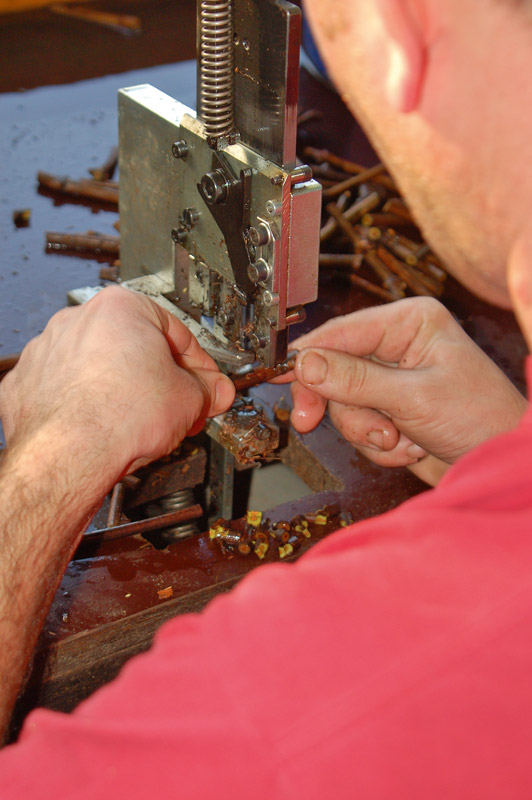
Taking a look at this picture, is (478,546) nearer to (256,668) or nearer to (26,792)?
(256,668)

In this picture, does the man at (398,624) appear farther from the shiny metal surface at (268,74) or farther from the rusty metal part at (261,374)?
the rusty metal part at (261,374)

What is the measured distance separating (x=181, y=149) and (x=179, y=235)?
6.5 inches

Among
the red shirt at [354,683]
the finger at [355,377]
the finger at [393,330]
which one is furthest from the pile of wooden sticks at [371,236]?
the red shirt at [354,683]

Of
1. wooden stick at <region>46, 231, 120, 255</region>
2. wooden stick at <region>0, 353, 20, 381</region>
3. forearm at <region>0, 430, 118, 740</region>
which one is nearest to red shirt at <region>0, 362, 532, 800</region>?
forearm at <region>0, 430, 118, 740</region>

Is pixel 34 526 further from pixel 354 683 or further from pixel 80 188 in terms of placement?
pixel 80 188

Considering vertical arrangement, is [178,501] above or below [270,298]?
below

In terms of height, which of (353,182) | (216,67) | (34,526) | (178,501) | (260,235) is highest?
(216,67)

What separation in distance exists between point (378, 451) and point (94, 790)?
1214mm

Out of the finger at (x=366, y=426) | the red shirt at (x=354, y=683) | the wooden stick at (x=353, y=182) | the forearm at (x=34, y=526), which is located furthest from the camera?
the wooden stick at (x=353, y=182)

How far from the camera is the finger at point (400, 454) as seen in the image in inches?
68.4

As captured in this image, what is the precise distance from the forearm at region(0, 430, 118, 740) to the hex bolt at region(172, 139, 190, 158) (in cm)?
58

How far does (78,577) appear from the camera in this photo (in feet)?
4.81

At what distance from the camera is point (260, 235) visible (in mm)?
1341

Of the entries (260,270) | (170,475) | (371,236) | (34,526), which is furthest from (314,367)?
(371,236)
